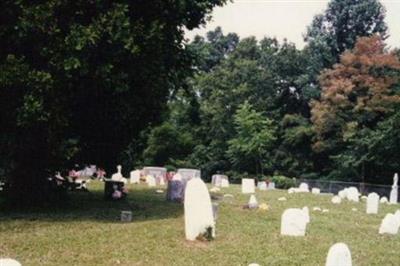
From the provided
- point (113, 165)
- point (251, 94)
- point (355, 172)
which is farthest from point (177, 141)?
point (113, 165)

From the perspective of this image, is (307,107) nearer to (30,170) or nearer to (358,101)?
(358,101)

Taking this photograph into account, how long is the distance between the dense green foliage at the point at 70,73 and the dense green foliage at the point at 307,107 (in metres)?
26.2

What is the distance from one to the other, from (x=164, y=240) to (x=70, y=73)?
528 centimetres

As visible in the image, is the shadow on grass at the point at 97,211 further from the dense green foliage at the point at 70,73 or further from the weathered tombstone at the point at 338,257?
the weathered tombstone at the point at 338,257

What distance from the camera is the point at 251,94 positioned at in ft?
196

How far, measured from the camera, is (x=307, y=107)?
58.8 metres

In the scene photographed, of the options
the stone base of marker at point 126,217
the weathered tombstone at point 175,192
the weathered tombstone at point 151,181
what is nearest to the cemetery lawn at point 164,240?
the stone base of marker at point 126,217

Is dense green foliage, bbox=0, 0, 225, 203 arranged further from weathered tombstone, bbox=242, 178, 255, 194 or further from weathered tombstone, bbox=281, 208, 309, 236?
weathered tombstone, bbox=242, 178, 255, 194

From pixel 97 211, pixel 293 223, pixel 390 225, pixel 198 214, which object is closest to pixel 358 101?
pixel 390 225

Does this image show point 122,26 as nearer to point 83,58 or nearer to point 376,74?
point 83,58

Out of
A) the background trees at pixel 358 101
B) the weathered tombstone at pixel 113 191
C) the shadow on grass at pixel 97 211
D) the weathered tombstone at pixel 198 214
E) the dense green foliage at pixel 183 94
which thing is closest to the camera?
the weathered tombstone at pixel 198 214

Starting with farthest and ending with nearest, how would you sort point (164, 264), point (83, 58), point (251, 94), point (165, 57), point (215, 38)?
point (215, 38) → point (251, 94) → point (165, 57) → point (83, 58) → point (164, 264)

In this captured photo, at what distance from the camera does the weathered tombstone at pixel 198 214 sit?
43.7 ft

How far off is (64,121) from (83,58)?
1.72 metres
